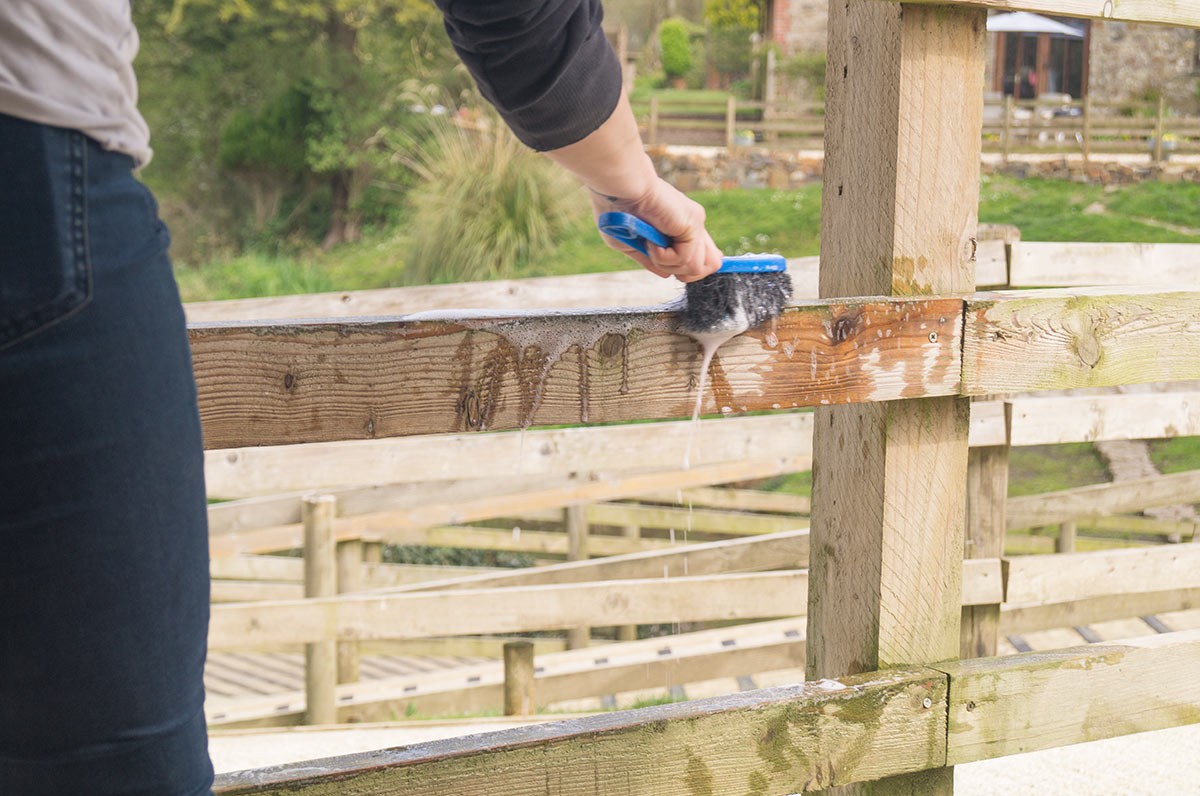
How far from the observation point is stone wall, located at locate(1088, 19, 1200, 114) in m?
20.0

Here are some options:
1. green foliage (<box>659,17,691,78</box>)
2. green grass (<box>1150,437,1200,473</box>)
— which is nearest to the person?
green grass (<box>1150,437,1200,473</box>)

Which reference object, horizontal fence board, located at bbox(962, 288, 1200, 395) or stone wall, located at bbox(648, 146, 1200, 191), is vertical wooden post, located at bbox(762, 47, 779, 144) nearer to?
stone wall, located at bbox(648, 146, 1200, 191)

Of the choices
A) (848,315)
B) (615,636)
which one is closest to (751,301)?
(848,315)

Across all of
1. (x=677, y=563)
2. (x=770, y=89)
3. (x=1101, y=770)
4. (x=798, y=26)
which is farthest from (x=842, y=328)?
(x=798, y=26)

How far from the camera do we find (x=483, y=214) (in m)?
11.3

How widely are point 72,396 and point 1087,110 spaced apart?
1769 cm

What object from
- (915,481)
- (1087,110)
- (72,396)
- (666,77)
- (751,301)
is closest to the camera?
(72,396)

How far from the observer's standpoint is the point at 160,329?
2.60ft

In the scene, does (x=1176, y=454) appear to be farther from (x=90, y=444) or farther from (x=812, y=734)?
(x=90, y=444)

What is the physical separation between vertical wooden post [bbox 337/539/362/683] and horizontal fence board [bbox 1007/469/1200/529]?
281 centimetres

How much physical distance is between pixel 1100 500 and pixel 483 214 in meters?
7.01

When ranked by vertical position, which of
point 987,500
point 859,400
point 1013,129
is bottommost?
point 987,500

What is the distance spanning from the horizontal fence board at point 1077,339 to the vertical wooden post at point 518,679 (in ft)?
7.92

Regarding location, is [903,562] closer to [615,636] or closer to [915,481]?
[915,481]
